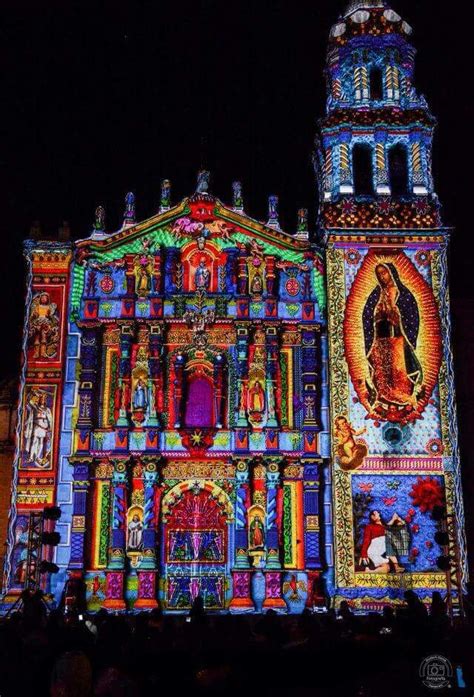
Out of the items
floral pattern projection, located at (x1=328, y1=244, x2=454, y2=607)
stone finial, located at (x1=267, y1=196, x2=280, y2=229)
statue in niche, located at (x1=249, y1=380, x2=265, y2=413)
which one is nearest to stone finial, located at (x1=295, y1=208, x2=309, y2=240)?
stone finial, located at (x1=267, y1=196, x2=280, y2=229)

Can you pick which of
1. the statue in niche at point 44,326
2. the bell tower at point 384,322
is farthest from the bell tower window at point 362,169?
the statue in niche at point 44,326

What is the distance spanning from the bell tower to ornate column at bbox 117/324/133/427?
726cm

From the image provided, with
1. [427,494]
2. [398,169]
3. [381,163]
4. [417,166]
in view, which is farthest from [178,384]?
[417,166]

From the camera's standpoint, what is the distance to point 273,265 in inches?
1259

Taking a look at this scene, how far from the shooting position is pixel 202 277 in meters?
32.0

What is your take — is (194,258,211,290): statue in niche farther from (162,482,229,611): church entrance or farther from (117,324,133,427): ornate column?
(162,482,229,611): church entrance

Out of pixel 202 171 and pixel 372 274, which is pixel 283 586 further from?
pixel 202 171

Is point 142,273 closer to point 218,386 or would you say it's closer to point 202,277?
point 202,277

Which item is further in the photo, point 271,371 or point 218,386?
point 271,371

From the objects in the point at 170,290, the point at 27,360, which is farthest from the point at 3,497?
the point at 170,290

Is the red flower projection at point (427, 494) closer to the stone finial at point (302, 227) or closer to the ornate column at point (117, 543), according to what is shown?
the ornate column at point (117, 543)

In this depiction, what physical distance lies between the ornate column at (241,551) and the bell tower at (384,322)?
2.91 m
